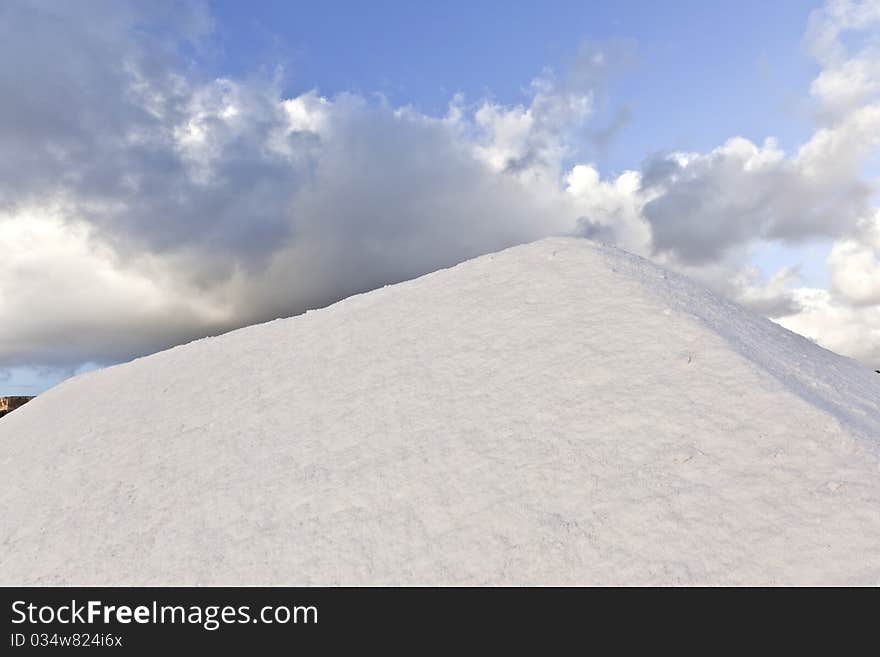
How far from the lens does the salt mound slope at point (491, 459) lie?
6.03 meters

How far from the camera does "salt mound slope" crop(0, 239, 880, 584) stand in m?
6.03

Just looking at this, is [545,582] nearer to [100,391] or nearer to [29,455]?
[29,455]

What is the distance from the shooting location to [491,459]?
7.36m

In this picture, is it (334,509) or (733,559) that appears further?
(334,509)

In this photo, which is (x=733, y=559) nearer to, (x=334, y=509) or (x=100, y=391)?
(x=334, y=509)

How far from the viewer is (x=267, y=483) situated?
802 centimetres

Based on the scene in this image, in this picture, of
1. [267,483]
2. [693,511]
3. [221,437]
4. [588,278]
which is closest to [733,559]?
[693,511]
